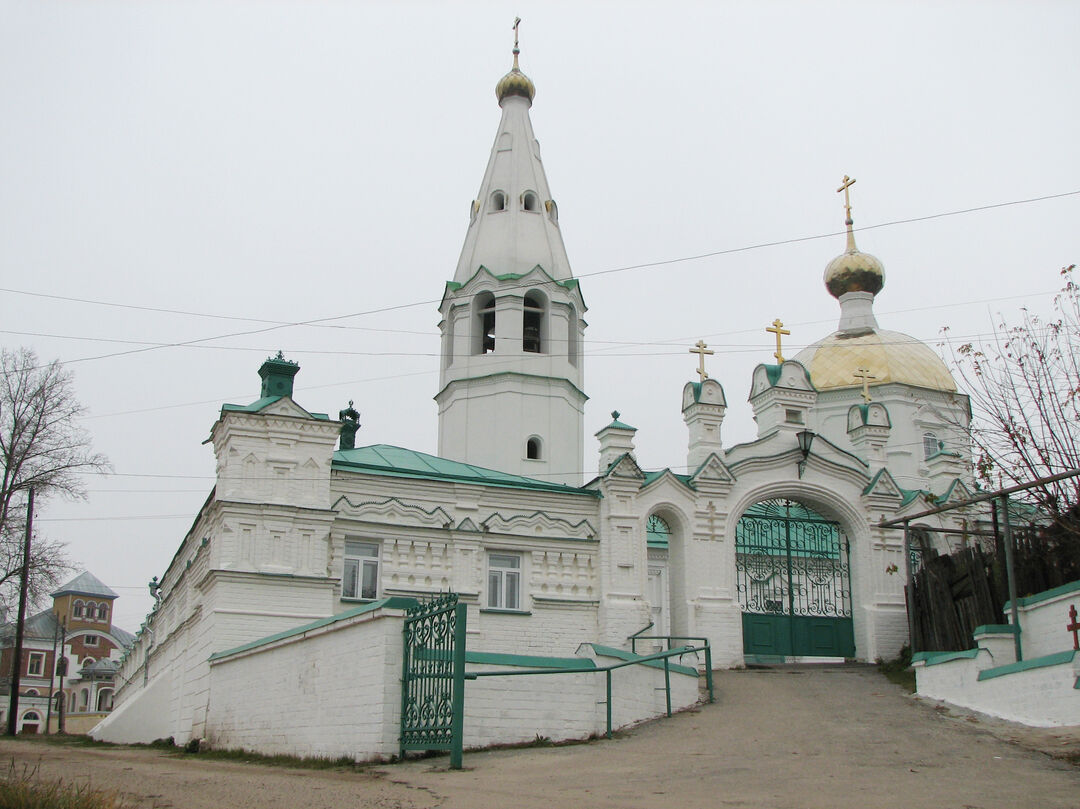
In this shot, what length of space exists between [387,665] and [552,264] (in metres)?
17.2

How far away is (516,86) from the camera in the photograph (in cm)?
3175

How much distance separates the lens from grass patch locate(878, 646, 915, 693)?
19.3 m

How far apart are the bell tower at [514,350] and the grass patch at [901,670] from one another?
8368 mm

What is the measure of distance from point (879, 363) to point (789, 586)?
13064 mm

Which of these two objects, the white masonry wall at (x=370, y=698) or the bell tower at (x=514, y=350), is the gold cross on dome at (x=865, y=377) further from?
the white masonry wall at (x=370, y=698)

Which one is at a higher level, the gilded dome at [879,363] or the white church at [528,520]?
the gilded dome at [879,363]

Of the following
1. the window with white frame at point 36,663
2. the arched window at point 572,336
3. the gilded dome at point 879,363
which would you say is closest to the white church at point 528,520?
the arched window at point 572,336

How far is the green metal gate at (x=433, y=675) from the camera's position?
11.5 m

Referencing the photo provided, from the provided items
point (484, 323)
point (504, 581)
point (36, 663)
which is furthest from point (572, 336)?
point (36, 663)

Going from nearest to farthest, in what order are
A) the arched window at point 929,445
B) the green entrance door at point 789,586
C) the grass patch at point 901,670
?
the grass patch at point 901,670
the green entrance door at point 789,586
the arched window at point 929,445

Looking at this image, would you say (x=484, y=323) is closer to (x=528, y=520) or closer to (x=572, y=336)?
(x=572, y=336)

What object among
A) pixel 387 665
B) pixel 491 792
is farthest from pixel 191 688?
pixel 491 792

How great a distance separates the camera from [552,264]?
27.9 m

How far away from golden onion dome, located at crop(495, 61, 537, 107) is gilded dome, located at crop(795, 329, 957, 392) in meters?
11.2
